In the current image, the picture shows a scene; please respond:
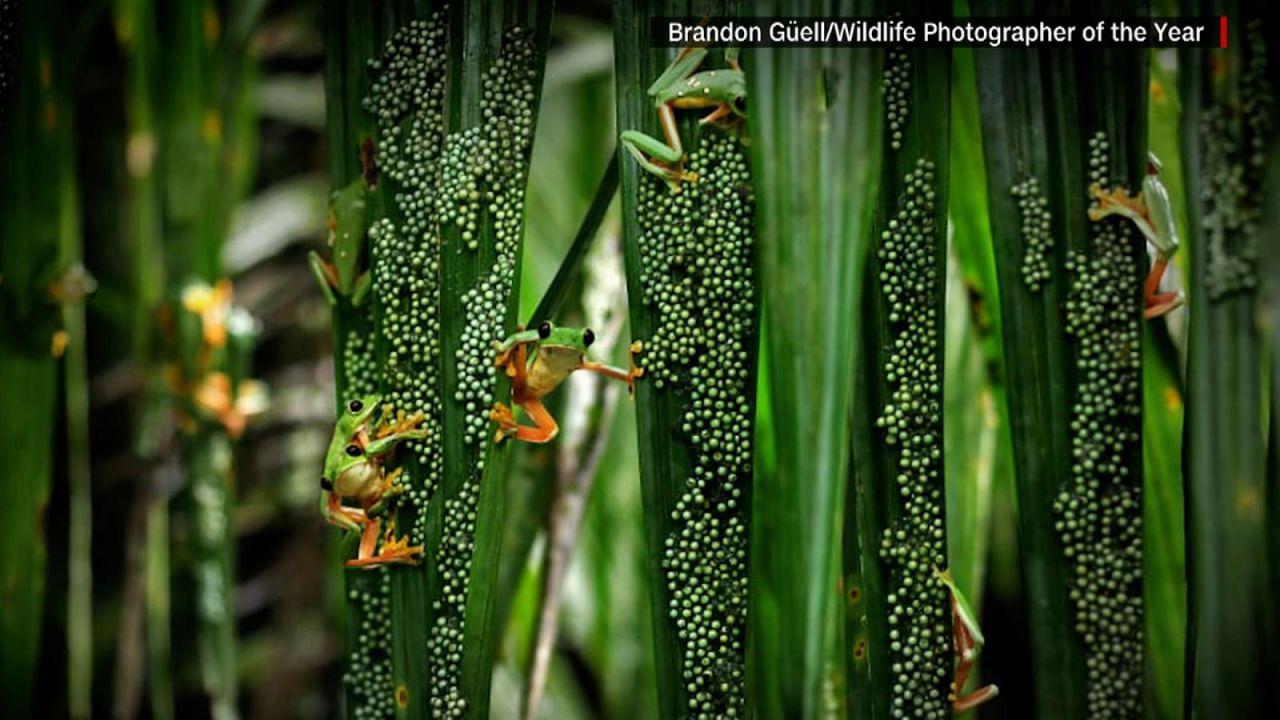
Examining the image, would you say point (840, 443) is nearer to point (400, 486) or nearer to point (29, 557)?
point (400, 486)

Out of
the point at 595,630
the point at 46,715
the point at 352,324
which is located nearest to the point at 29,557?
the point at 352,324

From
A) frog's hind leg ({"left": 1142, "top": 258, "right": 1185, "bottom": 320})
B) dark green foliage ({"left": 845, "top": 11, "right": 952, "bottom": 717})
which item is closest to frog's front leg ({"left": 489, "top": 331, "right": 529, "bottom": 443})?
dark green foliage ({"left": 845, "top": 11, "right": 952, "bottom": 717})

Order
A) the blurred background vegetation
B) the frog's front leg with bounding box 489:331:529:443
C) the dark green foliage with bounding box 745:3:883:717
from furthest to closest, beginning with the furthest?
1. the blurred background vegetation
2. the frog's front leg with bounding box 489:331:529:443
3. the dark green foliage with bounding box 745:3:883:717

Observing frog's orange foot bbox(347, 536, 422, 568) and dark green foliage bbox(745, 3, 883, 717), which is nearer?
dark green foliage bbox(745, 3, 883, 717)

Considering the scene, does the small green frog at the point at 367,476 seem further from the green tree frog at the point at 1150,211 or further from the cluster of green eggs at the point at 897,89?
the green tree frog at the point at 1150,211

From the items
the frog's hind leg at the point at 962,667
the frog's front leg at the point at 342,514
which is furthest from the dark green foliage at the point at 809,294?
the frog's front leg at the point at 342,514

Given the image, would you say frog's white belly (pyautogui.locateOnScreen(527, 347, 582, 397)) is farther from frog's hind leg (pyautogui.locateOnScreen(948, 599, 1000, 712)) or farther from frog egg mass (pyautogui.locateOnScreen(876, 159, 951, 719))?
frog's hind leg (pyautogui.locateOnScreen(948, 599, 1000, 712))
